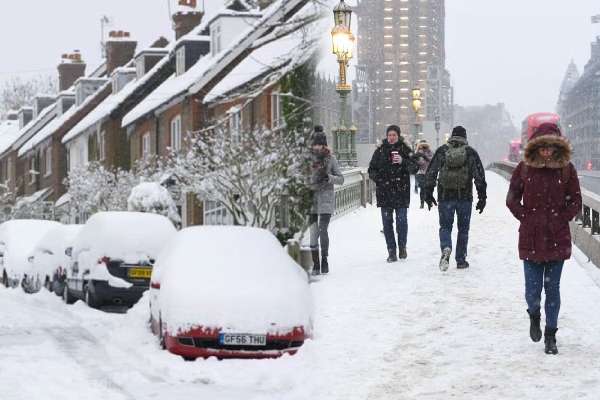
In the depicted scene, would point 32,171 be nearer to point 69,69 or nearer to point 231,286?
point 69,69

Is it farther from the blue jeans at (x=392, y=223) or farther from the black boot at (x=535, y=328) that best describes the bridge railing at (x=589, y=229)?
the black boot at (x=535, y=328)

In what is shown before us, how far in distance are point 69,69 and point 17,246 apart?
41.3m

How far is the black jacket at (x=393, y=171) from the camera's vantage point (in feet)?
43.0

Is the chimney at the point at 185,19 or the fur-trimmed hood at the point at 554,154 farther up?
the chimney at the point at 185,19

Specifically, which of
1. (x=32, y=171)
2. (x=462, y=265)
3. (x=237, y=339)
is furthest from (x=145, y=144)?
(x=237, y=339)

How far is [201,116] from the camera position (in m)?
32.2

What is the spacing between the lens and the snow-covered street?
7.83 meters

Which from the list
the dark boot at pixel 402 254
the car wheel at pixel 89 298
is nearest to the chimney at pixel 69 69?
the car wheel at pixel 89 298

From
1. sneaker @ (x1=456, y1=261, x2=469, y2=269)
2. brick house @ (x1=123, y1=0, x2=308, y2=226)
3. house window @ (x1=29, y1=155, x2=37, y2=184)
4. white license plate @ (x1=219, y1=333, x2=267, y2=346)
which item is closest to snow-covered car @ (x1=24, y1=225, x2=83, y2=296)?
sneaker @ (x1=456, y1=261, x2=469, y2=269)

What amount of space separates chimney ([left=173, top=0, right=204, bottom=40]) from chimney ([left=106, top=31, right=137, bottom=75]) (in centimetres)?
924

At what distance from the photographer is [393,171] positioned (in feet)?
43.1

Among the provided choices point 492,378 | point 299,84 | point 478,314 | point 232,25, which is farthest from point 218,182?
point 492,378

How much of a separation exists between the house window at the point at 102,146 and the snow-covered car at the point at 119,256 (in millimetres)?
29670

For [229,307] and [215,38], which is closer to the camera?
[229,307]
